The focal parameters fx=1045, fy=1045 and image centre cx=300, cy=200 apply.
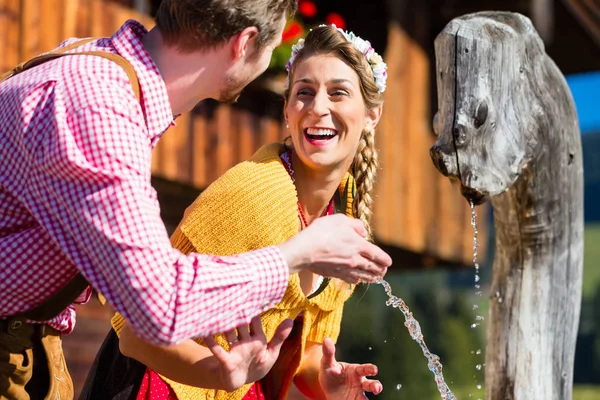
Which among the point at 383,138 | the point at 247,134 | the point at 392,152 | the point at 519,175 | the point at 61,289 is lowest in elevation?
the point at 392,152

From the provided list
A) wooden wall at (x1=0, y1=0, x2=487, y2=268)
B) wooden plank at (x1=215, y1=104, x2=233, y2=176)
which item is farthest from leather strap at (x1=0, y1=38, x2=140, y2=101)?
wooden plank at (x1=215, y1=104, x2=233, y2=176)

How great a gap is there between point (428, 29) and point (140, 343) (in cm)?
663

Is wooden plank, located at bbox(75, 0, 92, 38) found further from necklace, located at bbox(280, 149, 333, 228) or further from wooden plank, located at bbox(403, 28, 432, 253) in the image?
wooden plank, located at bbox(403, 28, 432, 253)

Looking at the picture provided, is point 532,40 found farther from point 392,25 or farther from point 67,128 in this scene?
point 392,25

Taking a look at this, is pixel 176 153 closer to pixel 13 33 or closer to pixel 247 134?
pixel 247 134

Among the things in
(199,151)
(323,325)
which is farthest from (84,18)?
(323,325)

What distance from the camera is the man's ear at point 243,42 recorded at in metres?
1.91

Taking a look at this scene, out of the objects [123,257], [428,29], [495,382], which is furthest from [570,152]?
[428,29]

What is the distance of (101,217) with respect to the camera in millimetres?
1653

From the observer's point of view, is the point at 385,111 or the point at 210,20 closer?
the point at 210,20

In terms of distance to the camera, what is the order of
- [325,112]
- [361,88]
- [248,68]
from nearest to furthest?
[248,68] → [325,112] → [361,88]

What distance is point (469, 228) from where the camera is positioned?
8.76 meters

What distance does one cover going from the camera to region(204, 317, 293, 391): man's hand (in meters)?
1.90

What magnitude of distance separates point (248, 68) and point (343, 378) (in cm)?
100
